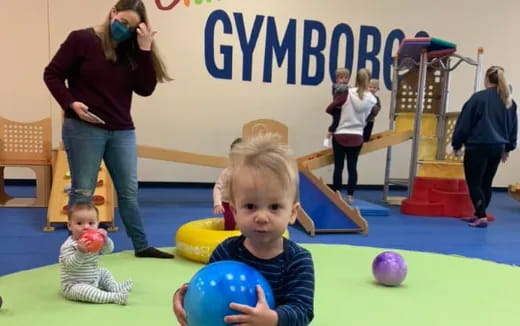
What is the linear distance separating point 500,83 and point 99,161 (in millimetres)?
3930

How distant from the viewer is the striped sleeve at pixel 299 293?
1252 mm

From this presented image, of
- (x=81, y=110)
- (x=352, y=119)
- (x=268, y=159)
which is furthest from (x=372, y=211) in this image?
(x=268, y=159)

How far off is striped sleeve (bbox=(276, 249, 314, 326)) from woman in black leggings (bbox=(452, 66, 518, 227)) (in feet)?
13.2

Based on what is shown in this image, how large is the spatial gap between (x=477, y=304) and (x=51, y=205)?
3281mm

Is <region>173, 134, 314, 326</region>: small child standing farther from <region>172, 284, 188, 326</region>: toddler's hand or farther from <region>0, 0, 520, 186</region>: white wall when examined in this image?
<region>0, 0, 520, 186</region>: white wall

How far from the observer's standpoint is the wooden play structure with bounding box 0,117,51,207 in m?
5.12

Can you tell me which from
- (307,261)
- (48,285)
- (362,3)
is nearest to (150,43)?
(48,285)

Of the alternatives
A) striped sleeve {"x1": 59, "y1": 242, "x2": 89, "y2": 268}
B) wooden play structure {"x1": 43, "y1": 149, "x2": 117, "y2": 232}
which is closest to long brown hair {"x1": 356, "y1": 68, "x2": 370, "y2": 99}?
wooden play structure {"x1": 43, "y1": 149, "x2": 117, "y2": 232}

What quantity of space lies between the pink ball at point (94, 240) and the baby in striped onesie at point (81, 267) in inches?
1.2

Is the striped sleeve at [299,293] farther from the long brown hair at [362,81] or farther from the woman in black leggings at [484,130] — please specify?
the long brown hair at [362,81]

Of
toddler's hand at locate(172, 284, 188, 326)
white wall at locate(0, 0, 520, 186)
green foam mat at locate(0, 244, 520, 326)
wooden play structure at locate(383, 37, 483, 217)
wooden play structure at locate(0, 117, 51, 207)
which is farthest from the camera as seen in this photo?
white wall at locate(0, 0, 520, 186)

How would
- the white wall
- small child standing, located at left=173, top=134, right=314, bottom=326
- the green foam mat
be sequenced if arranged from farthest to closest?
the white wall
the green foam mat
small child standing, located at left=173, top=134, right=314, bottom=326

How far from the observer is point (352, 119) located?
559 centimetres

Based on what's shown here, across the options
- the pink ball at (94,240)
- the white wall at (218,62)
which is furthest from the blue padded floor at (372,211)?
the pink ball at (94,240)
